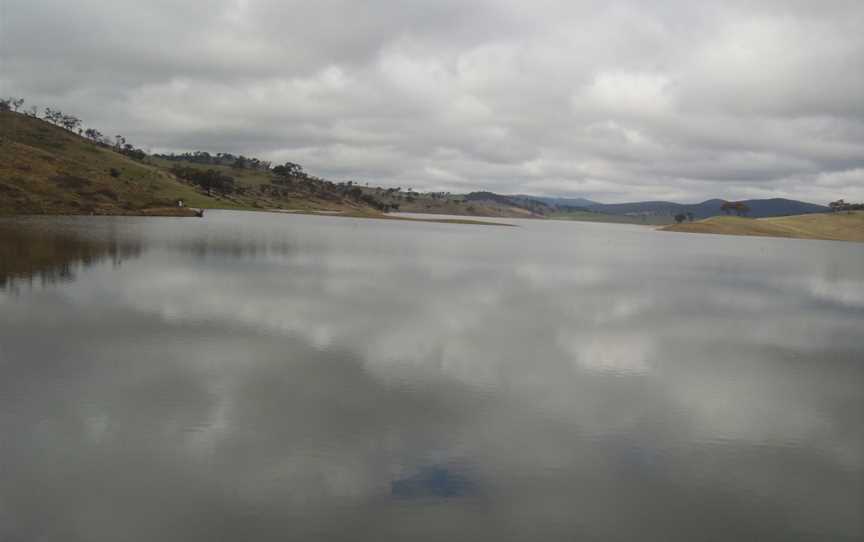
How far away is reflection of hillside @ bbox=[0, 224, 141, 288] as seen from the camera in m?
38.9

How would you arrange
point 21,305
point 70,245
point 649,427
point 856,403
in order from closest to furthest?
point 649,427
point 856,403
point 21,305
point 70,245

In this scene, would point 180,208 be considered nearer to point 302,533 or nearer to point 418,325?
point 418,325

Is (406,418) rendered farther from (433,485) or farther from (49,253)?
(49,253)

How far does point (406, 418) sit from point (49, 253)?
Answer: 4637 cm

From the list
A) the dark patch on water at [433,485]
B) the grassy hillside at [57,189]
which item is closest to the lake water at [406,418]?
the dark patch on water at [433,485]

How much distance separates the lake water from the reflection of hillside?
1003 millimetres

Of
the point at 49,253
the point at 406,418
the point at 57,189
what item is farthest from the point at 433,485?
the point at 57,189

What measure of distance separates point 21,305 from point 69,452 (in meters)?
19.7

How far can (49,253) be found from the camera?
50125 millimetres

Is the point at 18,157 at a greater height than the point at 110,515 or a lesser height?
greater

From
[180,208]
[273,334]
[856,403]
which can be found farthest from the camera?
[180,208]

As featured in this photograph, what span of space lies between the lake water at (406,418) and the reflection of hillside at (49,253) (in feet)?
3.29

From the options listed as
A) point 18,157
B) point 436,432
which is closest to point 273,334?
point 436,432

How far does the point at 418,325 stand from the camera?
31.0 m
